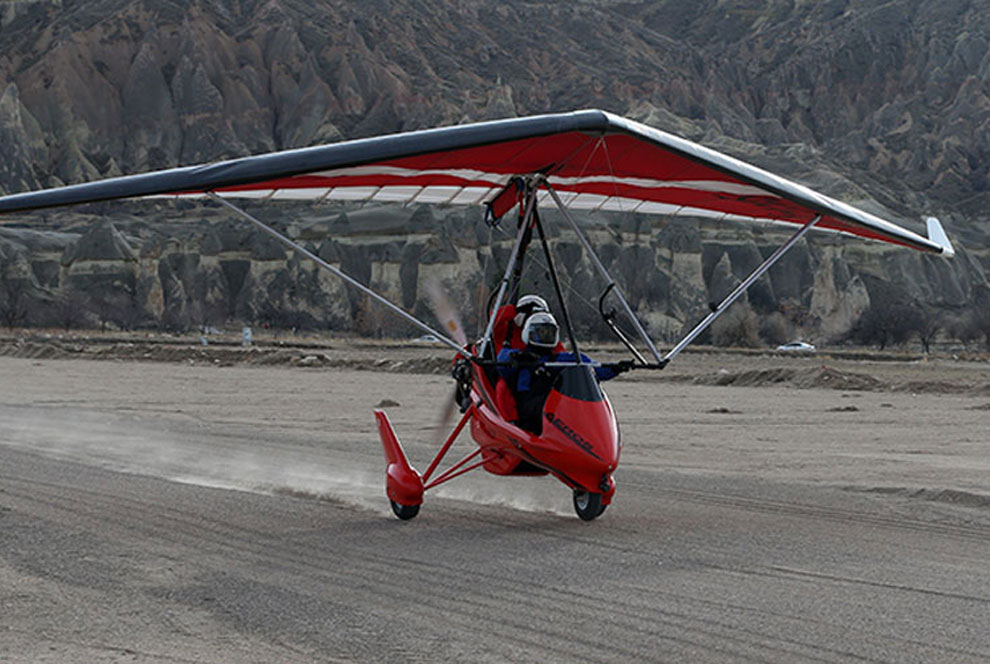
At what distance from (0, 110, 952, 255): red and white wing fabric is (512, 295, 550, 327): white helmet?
127 centimetres

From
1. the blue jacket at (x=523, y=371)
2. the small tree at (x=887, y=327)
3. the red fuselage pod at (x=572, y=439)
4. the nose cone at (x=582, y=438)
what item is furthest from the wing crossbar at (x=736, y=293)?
the small tree at (x=887, y=327)

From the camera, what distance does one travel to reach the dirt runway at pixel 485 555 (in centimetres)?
682

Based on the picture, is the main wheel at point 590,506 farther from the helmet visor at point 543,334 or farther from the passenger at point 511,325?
the passenger at point 511,325

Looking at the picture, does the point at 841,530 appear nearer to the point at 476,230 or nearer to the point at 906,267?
the point at 476,230

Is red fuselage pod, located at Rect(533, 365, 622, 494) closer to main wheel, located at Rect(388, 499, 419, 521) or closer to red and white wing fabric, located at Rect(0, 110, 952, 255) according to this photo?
main wheel, located at Rect(388, 499, 419, 521)

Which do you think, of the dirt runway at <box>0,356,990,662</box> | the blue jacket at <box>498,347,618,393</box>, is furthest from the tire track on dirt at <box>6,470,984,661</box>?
the blue jacket at <box>498,347,618,393</box>

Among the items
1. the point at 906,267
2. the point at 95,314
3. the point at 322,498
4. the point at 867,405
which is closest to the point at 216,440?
the point at 322,498

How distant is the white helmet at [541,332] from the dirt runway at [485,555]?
1.52 meters

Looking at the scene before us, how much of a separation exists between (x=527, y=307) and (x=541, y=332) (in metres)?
0.64

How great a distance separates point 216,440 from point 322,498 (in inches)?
277

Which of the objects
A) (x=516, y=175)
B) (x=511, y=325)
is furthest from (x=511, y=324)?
(x=516, y=175)

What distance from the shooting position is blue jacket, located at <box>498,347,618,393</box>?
11461 millimetres

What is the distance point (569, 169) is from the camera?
42.0ft

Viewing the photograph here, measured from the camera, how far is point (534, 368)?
11383 millimetres
